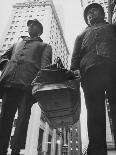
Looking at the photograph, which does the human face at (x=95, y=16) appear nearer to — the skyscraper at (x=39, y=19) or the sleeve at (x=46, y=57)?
the sleeve at (x=46, y=57)

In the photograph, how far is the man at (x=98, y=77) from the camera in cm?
205

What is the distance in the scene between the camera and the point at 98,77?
7.34 feet

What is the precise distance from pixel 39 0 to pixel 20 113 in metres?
61.6

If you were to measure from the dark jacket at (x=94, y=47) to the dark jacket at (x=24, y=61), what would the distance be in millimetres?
461

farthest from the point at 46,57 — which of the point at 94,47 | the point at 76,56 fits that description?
the point at 94,47

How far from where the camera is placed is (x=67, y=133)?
600 centimetres

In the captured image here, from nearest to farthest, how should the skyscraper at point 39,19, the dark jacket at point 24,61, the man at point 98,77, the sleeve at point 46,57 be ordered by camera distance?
1. the man at point 98,77
2. the dark jacket at point 24,61
3. the sleeve at point 46,57
4. the skyscraper at point 39,19

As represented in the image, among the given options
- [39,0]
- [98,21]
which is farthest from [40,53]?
[39,0]

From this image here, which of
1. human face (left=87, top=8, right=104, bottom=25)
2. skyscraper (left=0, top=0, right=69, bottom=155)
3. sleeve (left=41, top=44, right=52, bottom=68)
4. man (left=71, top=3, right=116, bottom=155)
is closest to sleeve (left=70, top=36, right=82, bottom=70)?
man (left=71, top=3, right=116, bottom=155)

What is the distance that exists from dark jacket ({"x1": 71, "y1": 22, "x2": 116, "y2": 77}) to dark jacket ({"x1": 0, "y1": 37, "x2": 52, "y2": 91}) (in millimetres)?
461

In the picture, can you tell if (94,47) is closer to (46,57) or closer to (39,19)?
(46,57)

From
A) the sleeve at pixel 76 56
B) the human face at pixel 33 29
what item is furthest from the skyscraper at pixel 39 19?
the sleeve at pixel 76 56

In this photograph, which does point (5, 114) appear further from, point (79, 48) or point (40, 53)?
point (79, 48)

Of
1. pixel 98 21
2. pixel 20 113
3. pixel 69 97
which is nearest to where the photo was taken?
pixel 69 97
